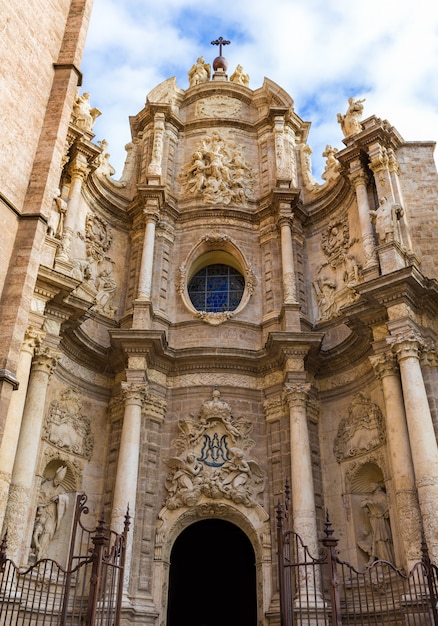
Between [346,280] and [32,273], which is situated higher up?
[346,280]

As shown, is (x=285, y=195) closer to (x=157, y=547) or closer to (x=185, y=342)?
(x=185, y=342)

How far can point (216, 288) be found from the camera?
16469mm

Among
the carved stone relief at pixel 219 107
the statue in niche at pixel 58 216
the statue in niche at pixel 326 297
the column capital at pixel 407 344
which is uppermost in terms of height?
the carved stone relief at pixel 219 107

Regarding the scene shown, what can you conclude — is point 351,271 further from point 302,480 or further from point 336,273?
point 302,480

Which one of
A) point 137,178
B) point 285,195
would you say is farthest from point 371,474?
point 137,178

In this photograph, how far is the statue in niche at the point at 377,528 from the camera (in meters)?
11.8

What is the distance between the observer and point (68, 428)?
13141mm

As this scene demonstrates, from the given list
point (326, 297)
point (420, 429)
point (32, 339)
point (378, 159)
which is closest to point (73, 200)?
point (32, 339)

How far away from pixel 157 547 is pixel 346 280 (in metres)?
7.18

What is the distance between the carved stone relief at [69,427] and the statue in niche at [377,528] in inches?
228

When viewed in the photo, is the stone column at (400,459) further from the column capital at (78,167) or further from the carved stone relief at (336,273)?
the column capital at (78,167)

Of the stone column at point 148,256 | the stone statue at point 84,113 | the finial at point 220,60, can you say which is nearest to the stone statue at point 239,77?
the finial at point 220,60

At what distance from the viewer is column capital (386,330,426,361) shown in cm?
1192

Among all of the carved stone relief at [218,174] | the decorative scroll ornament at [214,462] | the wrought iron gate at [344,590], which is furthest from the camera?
the carved stone relief at [218,174]
